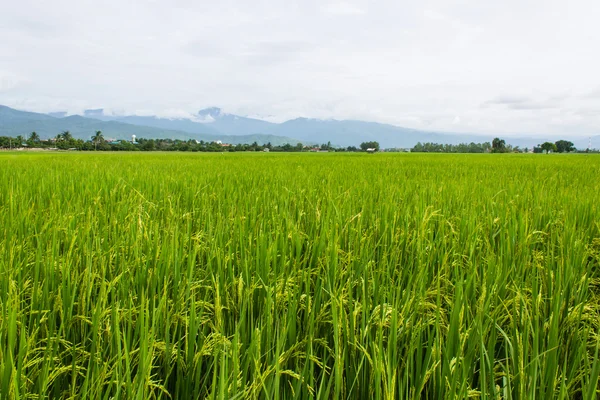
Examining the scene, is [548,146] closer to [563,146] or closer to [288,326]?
[563,146]

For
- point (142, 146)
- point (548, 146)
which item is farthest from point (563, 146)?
point (142, 146)

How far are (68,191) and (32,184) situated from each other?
117 cm

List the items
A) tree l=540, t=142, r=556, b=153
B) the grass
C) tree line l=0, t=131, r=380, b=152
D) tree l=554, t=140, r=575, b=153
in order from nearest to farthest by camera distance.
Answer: the grass → tree line l=0, t=131, r=380, b=152 → tree l=540, t=142, r=556, b=153 → tree l=554, t=140, r=575, b=153

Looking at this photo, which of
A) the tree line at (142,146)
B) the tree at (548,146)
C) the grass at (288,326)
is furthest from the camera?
the tree at (548,146)

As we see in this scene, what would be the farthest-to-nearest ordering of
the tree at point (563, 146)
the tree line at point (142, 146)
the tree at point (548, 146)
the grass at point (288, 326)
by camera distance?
the tree at point (563, 146) < the tree at point (548, 146) < the tree line at point (142, 146) < the grass at point (288, 326)

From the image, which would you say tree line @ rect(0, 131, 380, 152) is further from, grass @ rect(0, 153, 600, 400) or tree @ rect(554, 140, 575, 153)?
grass @ rect(0, 153, 600, 400)

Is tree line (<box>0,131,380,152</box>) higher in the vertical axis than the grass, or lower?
higher

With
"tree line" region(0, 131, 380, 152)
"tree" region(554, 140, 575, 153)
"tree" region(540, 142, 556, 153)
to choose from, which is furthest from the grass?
"tree" region(554, 140, 575, 153)

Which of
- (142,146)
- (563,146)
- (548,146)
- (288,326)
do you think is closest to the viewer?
(288,326)

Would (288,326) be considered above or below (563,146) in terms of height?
below

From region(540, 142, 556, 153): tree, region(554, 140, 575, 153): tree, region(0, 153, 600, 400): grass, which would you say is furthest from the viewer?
region(554, 140, 575, 153): tree

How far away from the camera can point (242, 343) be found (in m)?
0.97

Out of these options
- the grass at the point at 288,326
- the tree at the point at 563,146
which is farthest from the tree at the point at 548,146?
the grass at the point at 288,326

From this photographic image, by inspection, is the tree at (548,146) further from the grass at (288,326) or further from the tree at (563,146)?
the grass at (288,326)
